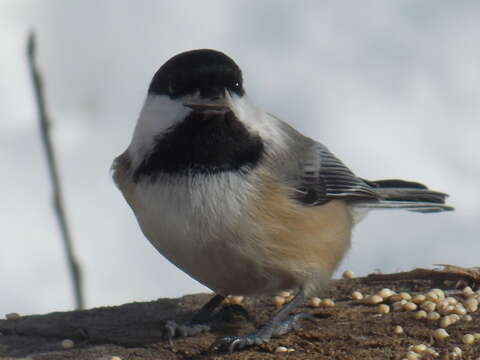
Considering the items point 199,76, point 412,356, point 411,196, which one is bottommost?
point 412,356

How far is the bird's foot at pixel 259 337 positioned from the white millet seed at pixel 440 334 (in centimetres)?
42

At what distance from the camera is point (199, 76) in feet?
9.93

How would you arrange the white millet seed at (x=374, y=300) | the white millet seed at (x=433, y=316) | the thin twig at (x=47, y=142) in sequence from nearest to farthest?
the thin twig at (x=47, y=142) → the white millet seed at (x=433, y=316) → the white millet seed at (x=374, y=300)

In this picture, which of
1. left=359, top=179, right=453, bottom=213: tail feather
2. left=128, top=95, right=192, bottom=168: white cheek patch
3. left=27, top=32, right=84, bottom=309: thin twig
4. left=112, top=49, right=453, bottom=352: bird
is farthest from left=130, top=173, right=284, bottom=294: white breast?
left=359, top=179, right=453, bottom=213: tail feather

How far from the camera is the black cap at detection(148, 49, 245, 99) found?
119 inches

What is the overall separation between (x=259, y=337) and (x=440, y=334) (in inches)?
21.1

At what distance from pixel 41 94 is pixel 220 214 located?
2.09 feet

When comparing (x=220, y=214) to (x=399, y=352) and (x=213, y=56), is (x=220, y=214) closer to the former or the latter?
(x=213, y=56)

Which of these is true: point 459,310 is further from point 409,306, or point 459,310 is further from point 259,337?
point 259,337

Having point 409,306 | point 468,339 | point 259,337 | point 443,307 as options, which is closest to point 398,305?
point 409,306

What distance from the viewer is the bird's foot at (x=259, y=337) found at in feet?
10.2

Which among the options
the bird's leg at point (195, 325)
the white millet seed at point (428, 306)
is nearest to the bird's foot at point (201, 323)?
the bird's leg at point (195, 325)

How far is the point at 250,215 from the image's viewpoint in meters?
3.18

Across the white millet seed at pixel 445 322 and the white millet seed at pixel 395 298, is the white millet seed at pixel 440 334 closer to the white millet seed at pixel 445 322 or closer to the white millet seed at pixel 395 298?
the white millet seed at pixel 445 322
